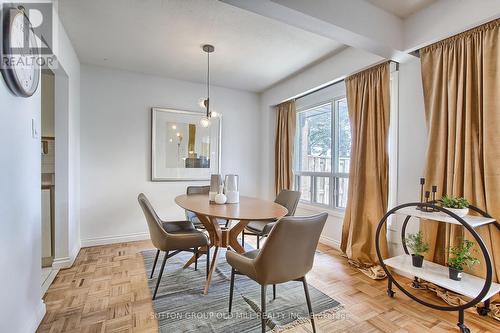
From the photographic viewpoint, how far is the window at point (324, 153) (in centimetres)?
340

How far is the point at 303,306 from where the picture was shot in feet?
6.61

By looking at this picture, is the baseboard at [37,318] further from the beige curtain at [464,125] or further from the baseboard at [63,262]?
the beige curtain at [464,125]

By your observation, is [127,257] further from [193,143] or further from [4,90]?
[4,90]

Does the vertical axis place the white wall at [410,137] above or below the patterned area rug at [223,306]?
above

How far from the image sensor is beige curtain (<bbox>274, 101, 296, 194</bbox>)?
4137 millimetres

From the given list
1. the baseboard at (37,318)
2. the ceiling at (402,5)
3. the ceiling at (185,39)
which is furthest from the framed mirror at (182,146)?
the ceiling at (402,5)

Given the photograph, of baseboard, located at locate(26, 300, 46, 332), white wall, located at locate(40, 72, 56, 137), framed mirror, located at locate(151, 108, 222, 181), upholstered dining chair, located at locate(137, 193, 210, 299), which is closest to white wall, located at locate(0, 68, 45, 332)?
baseboard, located at locate(26, 300, 46, 332)

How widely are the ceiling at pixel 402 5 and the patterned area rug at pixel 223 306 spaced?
8.65 ft

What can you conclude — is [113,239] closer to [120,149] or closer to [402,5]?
[120,149]

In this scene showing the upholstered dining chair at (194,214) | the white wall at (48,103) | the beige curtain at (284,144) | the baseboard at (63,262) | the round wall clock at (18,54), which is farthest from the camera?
the beige curtain at (284,144)

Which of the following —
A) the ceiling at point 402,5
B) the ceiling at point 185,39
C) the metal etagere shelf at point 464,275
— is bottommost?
the metal etagere shelf at point 464,275

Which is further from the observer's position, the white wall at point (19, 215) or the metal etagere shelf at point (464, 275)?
the metal etagere shelf at point (464, 275)

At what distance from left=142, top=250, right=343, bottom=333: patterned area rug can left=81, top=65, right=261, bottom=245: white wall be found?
1.47 meters

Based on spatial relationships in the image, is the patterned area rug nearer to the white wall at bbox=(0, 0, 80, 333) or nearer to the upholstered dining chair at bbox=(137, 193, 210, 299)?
the upholstered dining chair at bbox=(137, 193, 210, 299)
